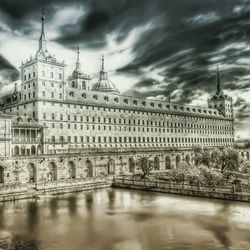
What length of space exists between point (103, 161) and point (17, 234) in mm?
37291

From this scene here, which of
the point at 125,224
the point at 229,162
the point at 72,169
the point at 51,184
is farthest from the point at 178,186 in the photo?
the point at 229,162

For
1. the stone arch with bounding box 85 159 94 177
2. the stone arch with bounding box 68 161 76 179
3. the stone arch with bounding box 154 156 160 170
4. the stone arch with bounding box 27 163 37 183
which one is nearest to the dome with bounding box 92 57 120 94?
the stone arch with bounding box 154 156 160 170

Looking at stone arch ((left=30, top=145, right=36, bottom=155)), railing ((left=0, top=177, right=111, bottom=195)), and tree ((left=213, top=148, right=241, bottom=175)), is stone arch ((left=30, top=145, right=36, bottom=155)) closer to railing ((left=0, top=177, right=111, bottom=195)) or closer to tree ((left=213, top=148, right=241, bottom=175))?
railing ((left=0, top=177, right=111, bottom=195))

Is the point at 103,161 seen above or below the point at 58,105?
below

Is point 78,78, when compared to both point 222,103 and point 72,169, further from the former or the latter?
point 222,103

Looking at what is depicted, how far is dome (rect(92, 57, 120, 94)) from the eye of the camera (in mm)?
105938

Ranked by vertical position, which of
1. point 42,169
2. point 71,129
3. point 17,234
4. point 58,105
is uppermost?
point 58,105

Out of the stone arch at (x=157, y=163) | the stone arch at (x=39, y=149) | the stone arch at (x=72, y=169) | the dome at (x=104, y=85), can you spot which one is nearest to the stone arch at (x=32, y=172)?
the stone arch at (x=39, y=149)

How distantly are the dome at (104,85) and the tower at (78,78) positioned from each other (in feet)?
14.2

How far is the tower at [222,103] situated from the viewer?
124 metres

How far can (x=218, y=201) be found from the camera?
139 ft

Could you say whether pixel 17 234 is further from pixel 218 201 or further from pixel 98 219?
pixel 218 201

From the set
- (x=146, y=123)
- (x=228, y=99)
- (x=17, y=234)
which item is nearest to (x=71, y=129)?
(x=146, y=123)

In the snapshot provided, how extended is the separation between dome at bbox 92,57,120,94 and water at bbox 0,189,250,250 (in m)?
62.2
